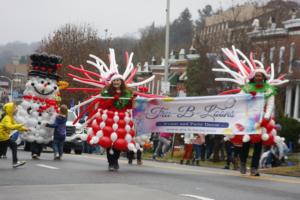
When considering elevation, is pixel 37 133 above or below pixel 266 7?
below

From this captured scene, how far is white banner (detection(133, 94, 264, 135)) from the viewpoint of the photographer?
51.5 feet

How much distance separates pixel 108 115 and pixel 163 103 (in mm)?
1925

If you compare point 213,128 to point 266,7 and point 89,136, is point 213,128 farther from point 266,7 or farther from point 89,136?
point 266,7

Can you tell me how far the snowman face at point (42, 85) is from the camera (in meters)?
21.5

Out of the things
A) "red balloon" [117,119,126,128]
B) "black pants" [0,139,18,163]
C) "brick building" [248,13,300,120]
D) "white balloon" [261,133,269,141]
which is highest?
"brick building" [248,13,300,120]

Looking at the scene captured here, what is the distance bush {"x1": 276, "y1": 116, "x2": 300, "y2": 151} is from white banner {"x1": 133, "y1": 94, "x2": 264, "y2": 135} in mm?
17140

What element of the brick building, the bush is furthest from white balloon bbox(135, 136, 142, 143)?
the brick building

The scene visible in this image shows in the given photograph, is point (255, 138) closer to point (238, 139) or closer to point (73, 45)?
point (238, 139)

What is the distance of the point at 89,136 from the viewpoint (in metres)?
15.8

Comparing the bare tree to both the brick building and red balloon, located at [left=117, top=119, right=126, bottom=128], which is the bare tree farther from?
red balloon, located at [left=117, top=119, right=126, bottom=128]

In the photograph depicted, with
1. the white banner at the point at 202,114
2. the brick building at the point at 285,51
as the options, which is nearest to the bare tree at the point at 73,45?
the brick building at the point at 285,51

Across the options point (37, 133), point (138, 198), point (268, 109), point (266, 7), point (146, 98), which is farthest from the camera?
point (266, 7)

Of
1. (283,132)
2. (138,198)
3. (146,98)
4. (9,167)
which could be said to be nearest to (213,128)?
(146,98)

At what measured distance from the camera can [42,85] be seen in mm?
21516
